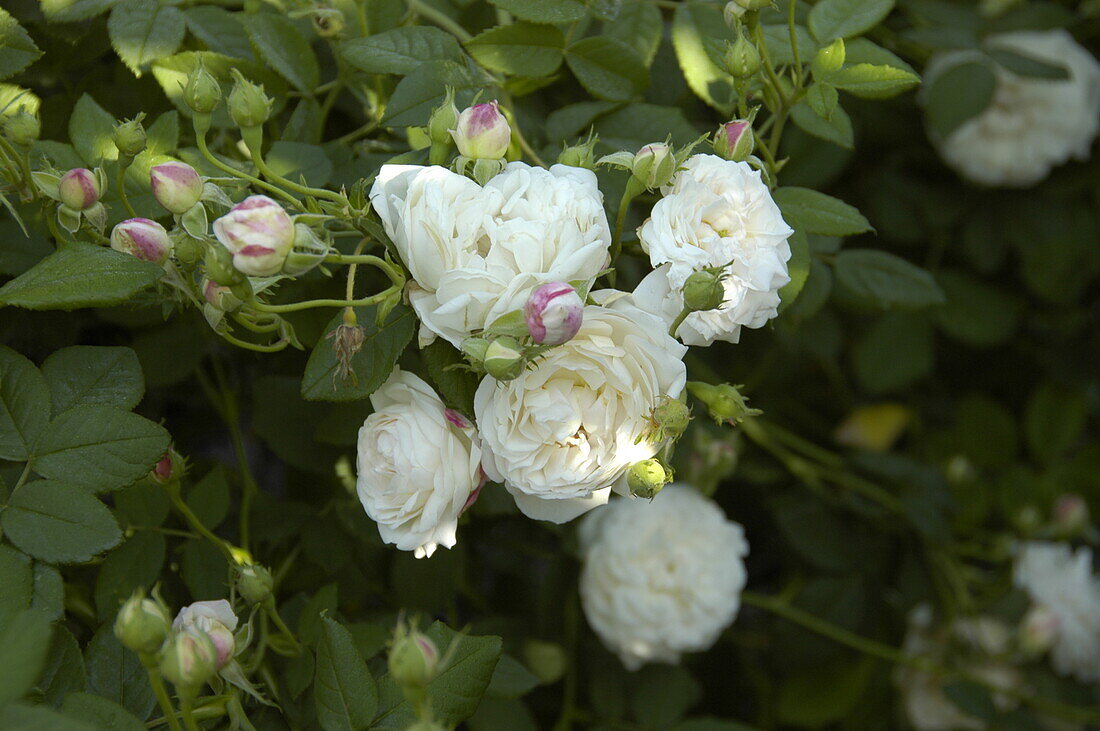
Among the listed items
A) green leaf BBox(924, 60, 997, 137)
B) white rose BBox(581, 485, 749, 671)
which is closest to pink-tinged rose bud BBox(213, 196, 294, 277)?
white rose BBox(581, 485, 749, 671)

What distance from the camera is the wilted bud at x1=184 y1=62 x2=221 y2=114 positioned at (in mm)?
624

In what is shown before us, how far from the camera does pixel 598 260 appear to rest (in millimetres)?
588

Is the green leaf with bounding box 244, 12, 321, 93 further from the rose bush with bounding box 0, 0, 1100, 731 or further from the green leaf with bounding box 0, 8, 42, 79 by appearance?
the green leaf with bounding box 0, 8, 42, 79

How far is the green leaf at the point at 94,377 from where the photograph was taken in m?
0.67

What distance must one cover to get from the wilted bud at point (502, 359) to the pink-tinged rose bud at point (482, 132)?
0.44 feet

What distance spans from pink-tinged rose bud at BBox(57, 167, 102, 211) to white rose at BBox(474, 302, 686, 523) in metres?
0.29

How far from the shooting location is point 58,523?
614mm

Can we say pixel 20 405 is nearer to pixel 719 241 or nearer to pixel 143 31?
pixel 143 31

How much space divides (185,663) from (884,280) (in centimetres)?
70

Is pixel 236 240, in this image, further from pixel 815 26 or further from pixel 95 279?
pixel 815 26

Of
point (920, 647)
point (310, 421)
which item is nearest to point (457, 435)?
point (310, 421)

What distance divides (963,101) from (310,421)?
2.70ft

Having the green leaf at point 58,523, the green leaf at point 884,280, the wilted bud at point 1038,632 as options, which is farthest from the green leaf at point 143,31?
the wilted bud at point 1038,632

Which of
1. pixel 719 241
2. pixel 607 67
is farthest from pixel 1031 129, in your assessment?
pixel 719 241
